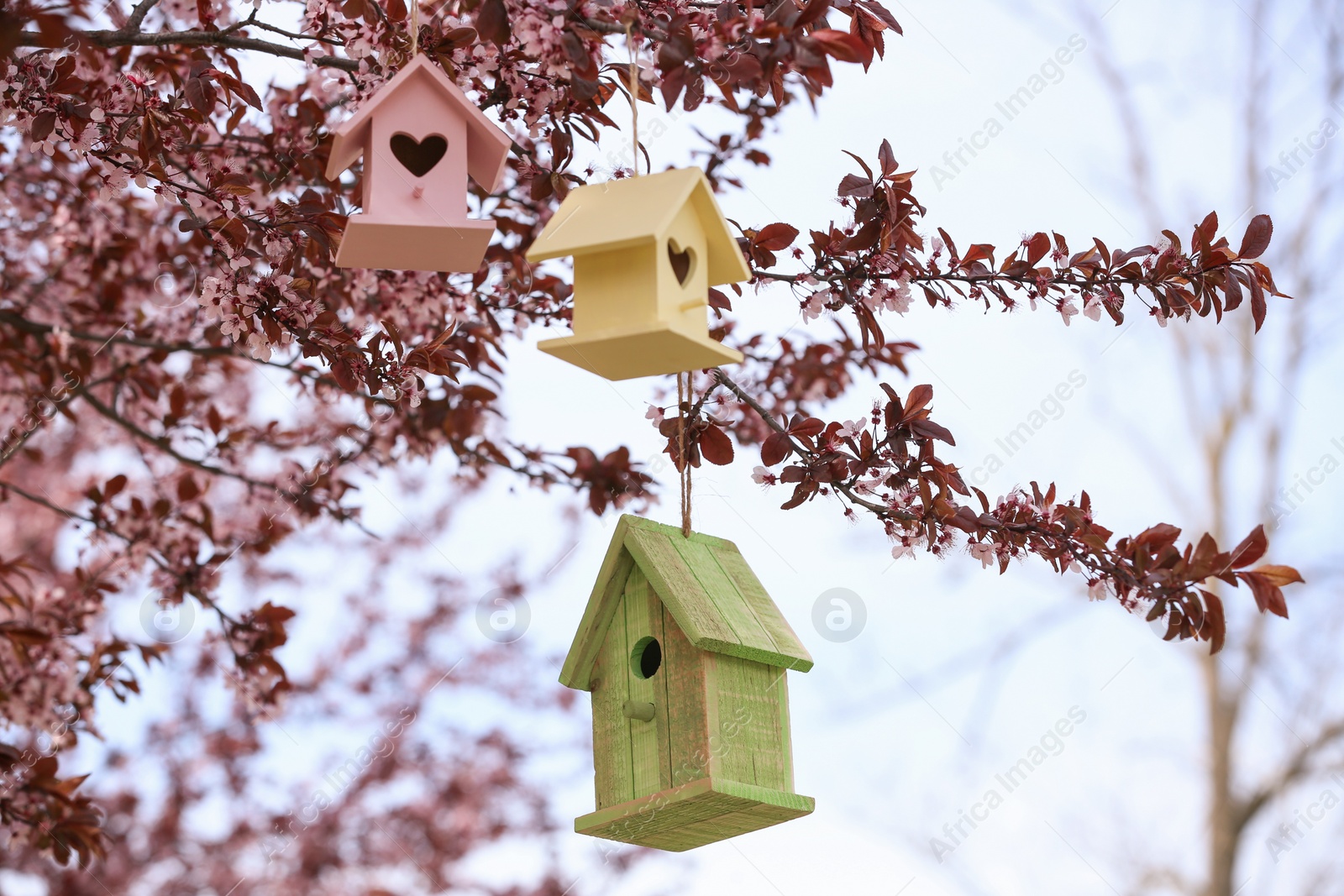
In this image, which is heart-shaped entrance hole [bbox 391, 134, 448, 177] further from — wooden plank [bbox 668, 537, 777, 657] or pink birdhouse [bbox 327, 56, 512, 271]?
wooden plank [bbox 668, 537, 777, 657]

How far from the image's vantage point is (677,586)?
7.25ft

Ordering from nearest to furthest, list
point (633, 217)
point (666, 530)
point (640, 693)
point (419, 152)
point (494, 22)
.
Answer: point (633, 217), point (494, 22), point (419, 152), point (640, 693), point (666, 530)

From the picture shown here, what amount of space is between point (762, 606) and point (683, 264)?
31.5 inches

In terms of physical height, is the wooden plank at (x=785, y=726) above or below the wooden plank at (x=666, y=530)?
below

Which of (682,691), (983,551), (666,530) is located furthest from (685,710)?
(983,551)

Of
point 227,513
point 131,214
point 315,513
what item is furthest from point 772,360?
point 227,513

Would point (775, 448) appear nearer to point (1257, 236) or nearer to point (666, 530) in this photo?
point (666, 530)

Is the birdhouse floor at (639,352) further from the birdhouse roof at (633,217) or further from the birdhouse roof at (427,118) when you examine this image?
the birdhouse roof at (427,118)

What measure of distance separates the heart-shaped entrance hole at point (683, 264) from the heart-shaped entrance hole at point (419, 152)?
0.41 metres

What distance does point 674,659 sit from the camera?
2.21 meters

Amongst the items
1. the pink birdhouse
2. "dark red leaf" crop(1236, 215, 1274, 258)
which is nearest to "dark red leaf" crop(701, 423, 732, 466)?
the pink birdhouse

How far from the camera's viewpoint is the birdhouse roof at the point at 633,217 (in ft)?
5.45

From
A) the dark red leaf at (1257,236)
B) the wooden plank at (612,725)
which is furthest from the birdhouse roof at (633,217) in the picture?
the dark red leaf at (1257,236)

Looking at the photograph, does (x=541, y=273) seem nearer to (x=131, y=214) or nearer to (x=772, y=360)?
(x=772, y=360)
